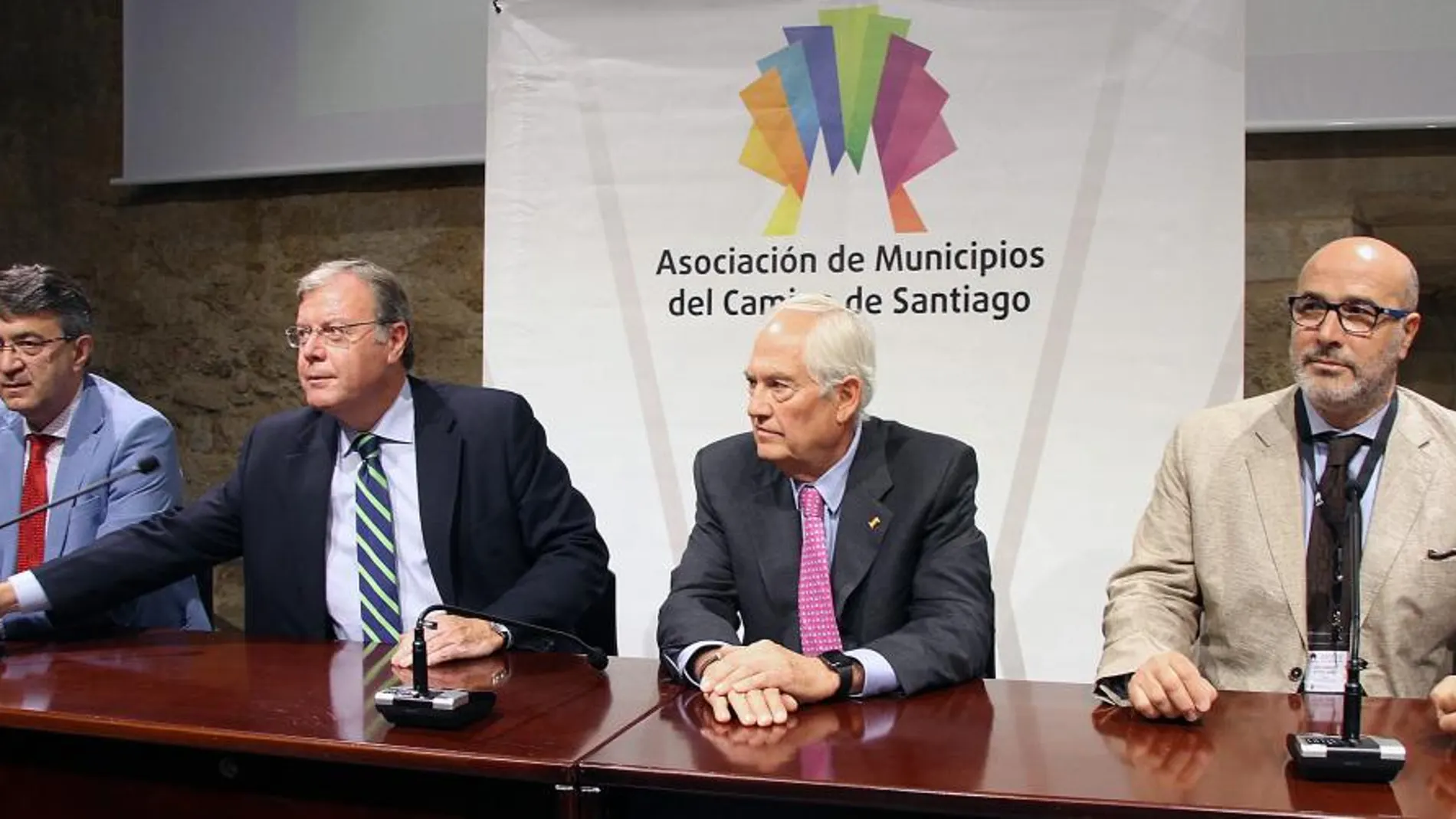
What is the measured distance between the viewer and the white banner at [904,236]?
10.6ft

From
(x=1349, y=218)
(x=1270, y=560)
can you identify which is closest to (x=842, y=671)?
(x=1270, y=560)

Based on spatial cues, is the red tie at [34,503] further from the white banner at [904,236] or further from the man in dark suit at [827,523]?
the man in dark suit at [827,523]

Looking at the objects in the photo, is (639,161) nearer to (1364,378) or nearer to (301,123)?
(301,123)

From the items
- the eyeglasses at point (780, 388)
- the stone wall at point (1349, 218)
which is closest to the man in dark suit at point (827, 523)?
the eyeglasses at point (780, 388)

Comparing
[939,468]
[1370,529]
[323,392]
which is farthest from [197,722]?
[1370,529]

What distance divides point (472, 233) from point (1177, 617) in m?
3.05

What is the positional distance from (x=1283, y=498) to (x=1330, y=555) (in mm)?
125

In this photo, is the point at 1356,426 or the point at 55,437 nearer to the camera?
the point at 1356,426

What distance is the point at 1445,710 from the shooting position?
1.70 m

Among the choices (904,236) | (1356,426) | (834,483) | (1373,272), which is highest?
(904,236)

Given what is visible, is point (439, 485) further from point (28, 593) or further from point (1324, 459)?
point (1324, 459)

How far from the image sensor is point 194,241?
197 inches

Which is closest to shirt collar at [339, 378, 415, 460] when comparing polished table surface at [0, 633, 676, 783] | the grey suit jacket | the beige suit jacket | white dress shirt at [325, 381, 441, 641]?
white dress shirt at [325, 381, 441, 641]

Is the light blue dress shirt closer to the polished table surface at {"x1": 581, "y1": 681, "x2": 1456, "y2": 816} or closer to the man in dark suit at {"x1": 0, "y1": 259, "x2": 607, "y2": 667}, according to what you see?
the polished table surface at {"x1": 581, "y1": 681, "x2": 1456, "y2": 816}
